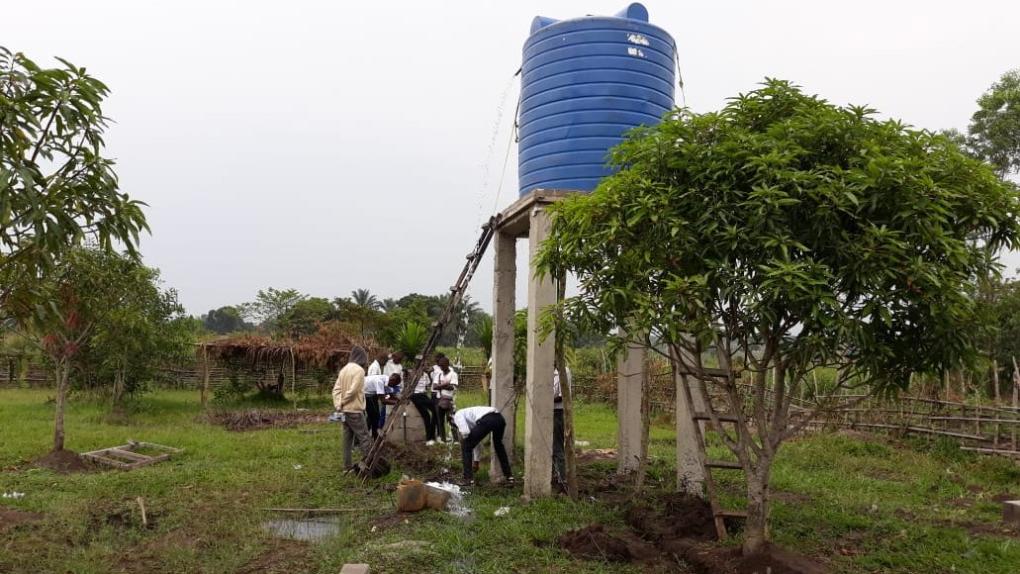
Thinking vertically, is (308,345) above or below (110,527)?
above

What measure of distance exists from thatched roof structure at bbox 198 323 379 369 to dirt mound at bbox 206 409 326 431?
2.59 meters

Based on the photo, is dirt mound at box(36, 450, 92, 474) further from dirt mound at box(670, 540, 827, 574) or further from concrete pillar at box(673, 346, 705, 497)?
dirt mound at box(670, 540, 827, 574)

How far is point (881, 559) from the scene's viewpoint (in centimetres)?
619

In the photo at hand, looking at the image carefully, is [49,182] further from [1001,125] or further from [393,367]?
[1001,125]

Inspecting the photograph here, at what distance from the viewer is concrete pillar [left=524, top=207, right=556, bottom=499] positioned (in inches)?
313

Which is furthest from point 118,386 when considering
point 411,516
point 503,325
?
point 411,516

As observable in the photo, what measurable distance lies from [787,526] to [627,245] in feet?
11.3

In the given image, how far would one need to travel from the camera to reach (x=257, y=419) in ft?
54.7

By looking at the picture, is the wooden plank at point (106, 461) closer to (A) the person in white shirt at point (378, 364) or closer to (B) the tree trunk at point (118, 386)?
(A) the person in white shirt at point (378, 364)

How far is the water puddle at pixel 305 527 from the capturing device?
6.87m

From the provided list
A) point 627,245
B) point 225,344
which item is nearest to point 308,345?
point 225,344

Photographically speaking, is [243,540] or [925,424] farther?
[925,424]

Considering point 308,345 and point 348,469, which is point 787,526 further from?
point 308,345

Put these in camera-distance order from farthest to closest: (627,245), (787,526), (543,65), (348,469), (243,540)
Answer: (348,469), (543,65), (787,526), (243,540), (627,245)
